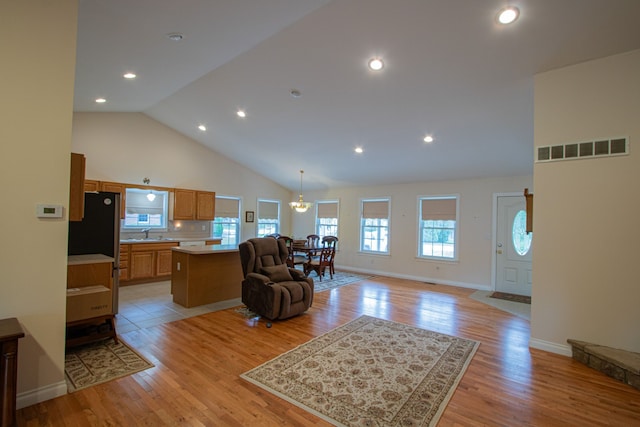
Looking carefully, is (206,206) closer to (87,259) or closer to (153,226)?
(153,226)

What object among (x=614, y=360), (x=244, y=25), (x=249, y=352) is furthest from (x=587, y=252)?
(x=244, y=25)

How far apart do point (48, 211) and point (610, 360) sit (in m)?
4.87

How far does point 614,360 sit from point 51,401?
4672 millimetres

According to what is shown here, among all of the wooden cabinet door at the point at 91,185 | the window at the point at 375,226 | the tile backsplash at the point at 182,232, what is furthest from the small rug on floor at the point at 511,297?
→ the wooden cabinet door at the point at 91,185

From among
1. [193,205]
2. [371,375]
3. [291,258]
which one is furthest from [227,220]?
[371,375]

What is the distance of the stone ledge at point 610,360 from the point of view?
8.67ft

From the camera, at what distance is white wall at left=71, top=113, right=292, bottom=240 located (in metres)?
5.98

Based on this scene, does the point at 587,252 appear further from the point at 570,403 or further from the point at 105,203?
the point at 105,203

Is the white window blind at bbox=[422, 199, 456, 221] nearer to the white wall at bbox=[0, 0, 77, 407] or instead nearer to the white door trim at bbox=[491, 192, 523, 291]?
the white door trim at bbox=[491, 192, 523, 291]

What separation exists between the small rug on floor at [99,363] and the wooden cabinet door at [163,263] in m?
3.27

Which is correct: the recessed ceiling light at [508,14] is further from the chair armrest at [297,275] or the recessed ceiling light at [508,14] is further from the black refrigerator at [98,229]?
the black refrigerator at [98,229]

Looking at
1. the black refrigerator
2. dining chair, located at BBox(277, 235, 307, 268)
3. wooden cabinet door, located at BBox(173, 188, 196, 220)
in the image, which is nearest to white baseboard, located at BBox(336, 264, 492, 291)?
dining chair, located at BBox(277, 235, 307, 268)

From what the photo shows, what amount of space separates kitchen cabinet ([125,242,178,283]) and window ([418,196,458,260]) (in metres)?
5.71

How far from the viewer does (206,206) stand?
24.7 ft
